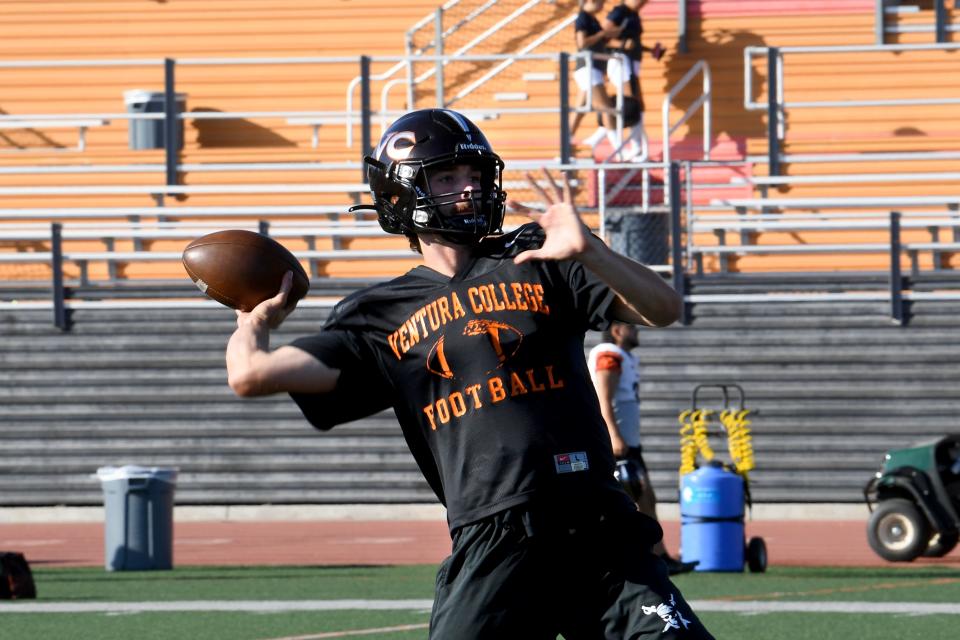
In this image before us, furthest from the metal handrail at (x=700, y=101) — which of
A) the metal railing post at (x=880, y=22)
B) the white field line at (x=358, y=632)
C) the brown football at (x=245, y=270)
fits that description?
the brown football at (x=245, y=270)

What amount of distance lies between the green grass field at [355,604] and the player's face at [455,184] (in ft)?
14.5

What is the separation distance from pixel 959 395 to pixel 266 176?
803 cm

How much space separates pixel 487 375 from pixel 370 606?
19.1ft

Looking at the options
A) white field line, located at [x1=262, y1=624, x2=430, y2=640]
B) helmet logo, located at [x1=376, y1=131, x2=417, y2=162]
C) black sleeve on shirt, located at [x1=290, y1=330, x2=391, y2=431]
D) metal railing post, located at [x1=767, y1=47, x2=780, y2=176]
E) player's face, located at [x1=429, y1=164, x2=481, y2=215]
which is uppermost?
metal railing post, located at [x1=767, y1=47, x2=780, y2=176]

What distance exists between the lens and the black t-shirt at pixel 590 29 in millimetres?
18953

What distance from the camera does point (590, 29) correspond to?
19.0 m

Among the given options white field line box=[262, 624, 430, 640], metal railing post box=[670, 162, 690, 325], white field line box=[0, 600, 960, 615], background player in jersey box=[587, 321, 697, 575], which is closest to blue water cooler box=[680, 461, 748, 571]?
background player in jersey box=[587, 321, 697, 575]

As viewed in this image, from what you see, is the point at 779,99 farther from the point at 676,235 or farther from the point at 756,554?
the point at 756,554

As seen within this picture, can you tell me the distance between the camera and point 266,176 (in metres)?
19.7

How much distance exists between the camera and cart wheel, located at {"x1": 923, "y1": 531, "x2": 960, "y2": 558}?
11.5m

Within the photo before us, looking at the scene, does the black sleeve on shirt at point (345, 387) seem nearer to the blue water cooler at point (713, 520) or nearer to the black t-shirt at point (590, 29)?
the blue water cooler at point (713, 520)

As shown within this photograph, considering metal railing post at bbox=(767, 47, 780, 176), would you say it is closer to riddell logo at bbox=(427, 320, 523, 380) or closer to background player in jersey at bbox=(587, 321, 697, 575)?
background player in jersey at bbox=(587, 321, 697, 575)

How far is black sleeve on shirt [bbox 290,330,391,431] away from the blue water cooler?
728 cm

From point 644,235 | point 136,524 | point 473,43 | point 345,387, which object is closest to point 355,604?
point 136,524
